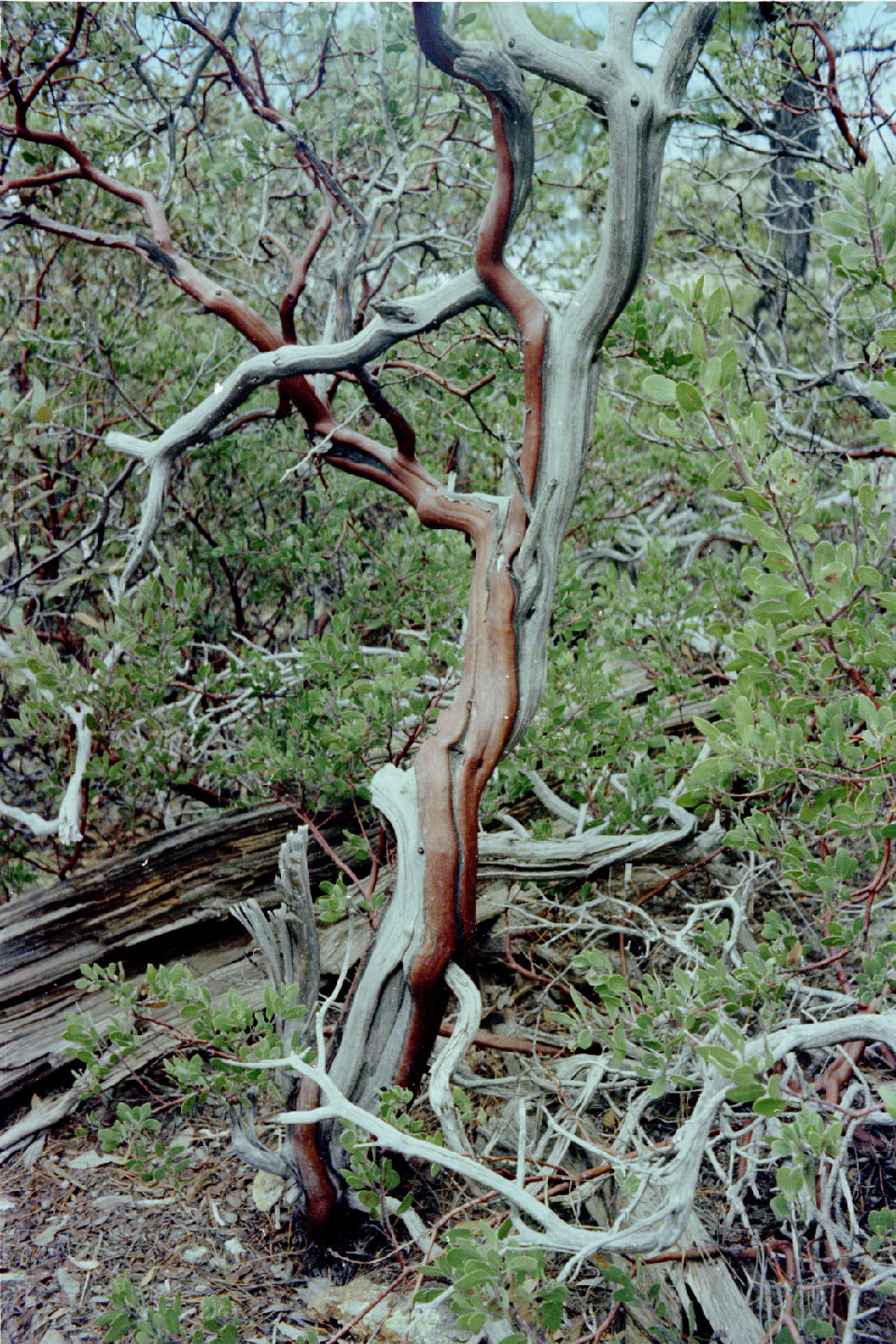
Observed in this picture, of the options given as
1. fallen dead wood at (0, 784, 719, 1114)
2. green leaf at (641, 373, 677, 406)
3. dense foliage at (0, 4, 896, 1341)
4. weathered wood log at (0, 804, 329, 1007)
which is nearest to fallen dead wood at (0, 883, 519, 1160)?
fallen dead wood at (0, 784, 719, 1114)

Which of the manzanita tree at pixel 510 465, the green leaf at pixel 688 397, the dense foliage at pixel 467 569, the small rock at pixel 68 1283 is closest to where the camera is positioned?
the green leaf at pixel 688 397

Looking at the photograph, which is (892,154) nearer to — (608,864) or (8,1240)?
(608,864)

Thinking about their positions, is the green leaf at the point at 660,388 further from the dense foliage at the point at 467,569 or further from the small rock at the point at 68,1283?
the small rock at the point at 68,1283

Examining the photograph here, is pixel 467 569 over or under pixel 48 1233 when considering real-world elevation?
over

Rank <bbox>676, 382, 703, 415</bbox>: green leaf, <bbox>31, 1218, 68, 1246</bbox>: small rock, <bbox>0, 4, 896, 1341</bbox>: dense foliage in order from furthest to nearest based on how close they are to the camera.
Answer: <bbox>31, 1218, 68, 1246</bbox>: small rock
<bbox>0, 4, 896, 1341</bbox>: dense foliage
<bbox>676, 382, 703, 415</bbox>: green leaf

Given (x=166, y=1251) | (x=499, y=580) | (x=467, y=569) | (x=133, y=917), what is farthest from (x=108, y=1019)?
(x=467, y=569)

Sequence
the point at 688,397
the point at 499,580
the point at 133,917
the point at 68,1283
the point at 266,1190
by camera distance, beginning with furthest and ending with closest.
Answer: the point at 133,917
the point at 266,1190
the point at 499,580
the point at 68,1283
the point at 688,397

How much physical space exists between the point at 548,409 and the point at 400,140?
2080 mm

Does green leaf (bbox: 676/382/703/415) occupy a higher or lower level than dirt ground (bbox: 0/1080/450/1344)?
higher

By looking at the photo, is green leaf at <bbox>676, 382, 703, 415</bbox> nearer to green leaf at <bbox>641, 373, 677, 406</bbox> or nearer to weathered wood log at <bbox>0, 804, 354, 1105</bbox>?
green leaf at <bbox>641, 373, 677, 406</bbox>

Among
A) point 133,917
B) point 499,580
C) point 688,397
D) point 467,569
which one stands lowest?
point 133,917

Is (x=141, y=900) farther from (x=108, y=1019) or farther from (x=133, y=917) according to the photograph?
(x=108, y=1019)

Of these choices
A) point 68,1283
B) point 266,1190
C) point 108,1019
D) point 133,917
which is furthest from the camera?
point 133,917

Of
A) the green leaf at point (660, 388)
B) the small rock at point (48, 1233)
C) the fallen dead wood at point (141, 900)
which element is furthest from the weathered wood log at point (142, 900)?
the green leaf at point (660, 388)
